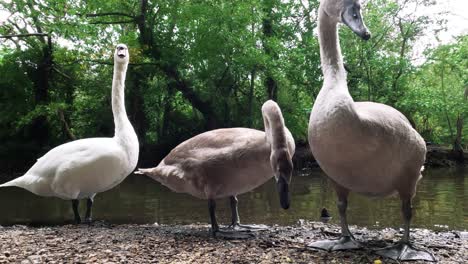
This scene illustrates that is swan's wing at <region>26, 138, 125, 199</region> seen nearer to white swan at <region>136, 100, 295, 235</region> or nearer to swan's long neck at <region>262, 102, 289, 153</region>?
white swan at <region>136, 100, 295, 235</region>

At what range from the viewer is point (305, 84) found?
22609 mm

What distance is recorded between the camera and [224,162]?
4.45 metres

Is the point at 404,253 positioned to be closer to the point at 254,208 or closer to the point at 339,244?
the point at 339,244

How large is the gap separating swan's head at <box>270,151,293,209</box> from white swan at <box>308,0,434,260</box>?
10.4 inches

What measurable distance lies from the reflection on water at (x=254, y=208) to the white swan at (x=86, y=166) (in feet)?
4.67

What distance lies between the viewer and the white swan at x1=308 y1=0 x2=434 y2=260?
3373 mm

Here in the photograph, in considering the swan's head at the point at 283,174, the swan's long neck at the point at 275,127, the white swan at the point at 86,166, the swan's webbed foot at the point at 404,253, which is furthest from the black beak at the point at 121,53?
the swan's webbed foot at the point at 404,253

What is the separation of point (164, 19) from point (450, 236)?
19.2 m

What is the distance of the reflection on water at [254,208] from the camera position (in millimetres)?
7227

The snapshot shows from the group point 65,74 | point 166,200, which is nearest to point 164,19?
point 65,74

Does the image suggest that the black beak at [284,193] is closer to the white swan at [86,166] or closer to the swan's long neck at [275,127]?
the swan's long neck at [275,127]

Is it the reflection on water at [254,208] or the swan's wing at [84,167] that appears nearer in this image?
the swan's wing at [84,167]

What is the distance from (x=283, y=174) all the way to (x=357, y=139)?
69cm

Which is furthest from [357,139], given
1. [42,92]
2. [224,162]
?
[42,92]
